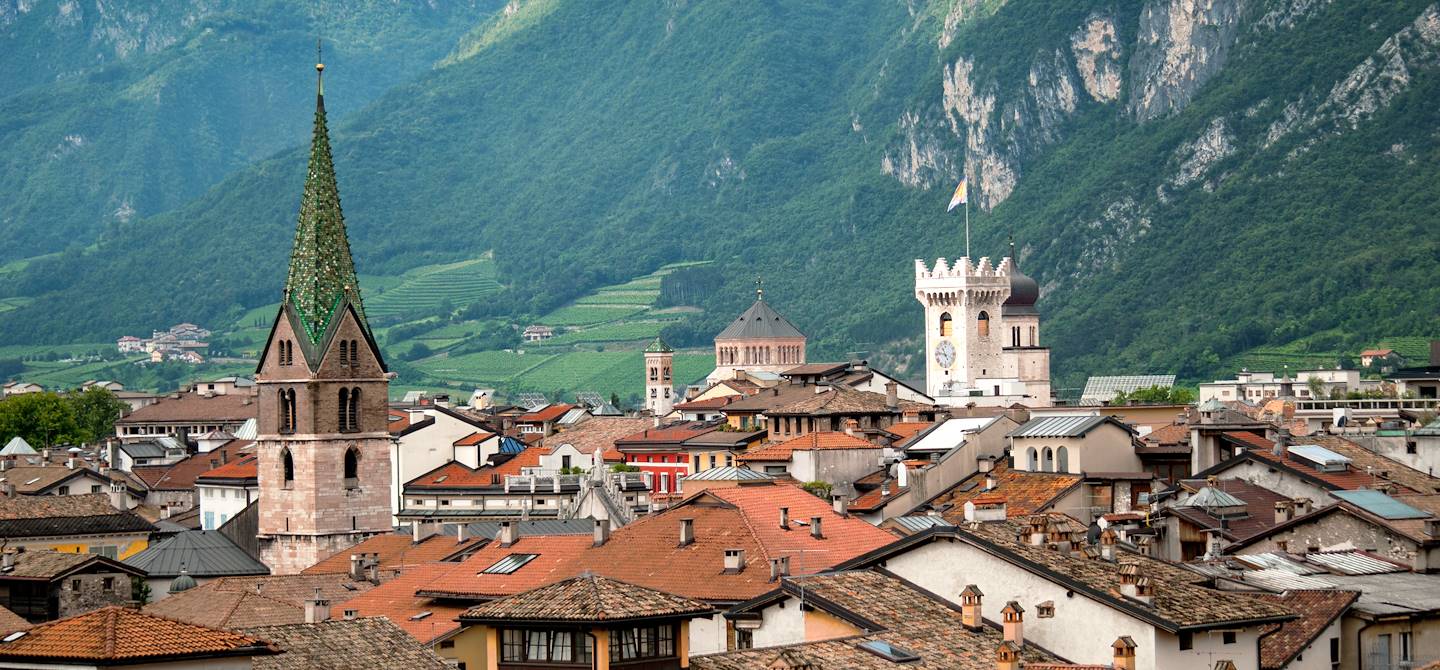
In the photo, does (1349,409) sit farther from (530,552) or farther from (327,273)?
(530,552)

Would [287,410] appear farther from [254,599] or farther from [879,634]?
[879,634]

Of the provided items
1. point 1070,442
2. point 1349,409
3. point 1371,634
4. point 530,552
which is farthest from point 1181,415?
point 1371,634

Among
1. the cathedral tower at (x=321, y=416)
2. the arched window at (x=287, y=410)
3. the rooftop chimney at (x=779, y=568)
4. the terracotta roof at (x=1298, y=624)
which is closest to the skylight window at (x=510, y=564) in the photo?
the rooftop chimney at (x=779, y=568)

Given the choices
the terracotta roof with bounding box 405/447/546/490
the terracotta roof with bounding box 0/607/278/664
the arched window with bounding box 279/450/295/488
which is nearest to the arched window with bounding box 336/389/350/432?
the arched window with bounding box 279/450/295/488

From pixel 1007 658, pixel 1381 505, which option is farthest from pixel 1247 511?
pixel 1007 658

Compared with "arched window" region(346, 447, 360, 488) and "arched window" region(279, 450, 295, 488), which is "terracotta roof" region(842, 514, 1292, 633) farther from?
"arched window" region(279, 450, 295, 488)
